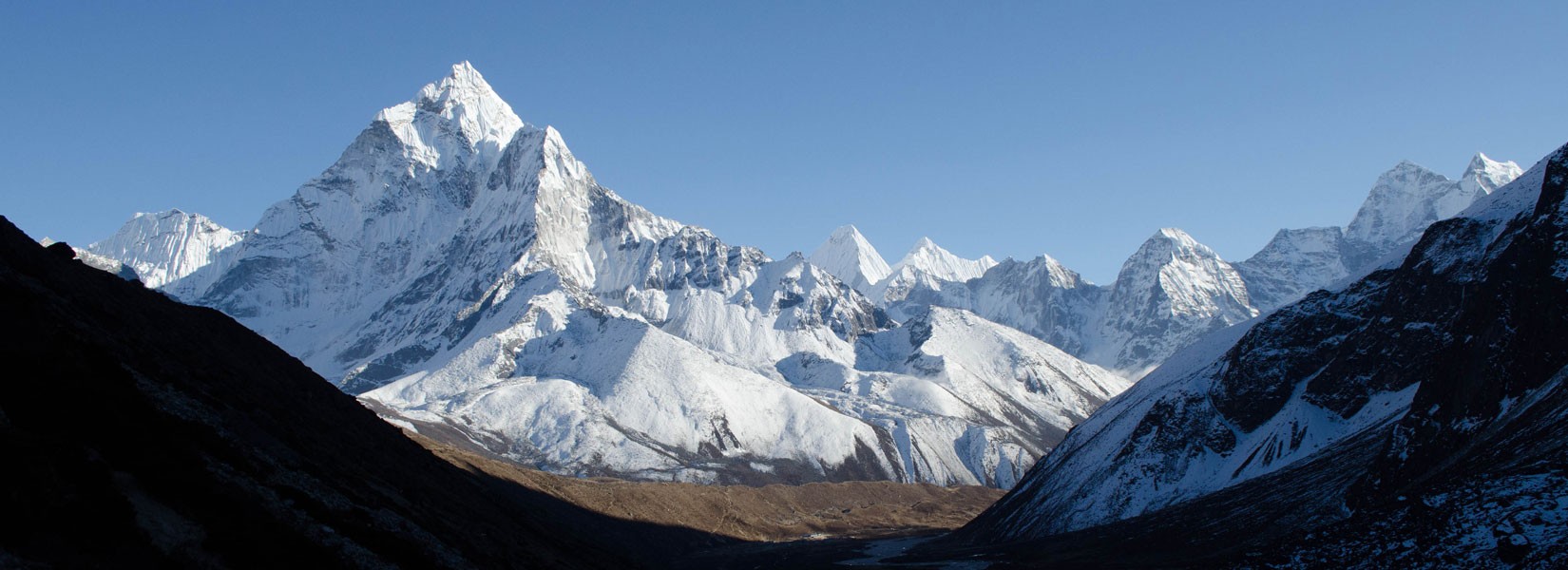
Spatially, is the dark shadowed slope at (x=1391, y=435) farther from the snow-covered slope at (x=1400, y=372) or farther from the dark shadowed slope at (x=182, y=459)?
the dark shadowed slope at (x=182, y=459)

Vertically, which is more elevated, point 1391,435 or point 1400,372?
point 1400,372

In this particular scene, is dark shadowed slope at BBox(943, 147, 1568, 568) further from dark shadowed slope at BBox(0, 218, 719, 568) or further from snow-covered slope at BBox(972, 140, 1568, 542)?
dark shadowed slope at BBox(0, 218, 719, 568)

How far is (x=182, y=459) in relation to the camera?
57.0 meters

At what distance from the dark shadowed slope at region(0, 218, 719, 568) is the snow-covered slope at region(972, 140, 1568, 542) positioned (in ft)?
270

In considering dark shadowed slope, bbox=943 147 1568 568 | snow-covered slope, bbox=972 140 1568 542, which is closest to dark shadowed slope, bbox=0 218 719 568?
dark shadowed slope, bbox=943 147 1568 568

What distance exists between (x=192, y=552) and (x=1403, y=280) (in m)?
179

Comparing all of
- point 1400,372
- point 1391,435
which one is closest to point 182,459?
point 1391,435

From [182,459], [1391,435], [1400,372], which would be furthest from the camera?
[1400,372]

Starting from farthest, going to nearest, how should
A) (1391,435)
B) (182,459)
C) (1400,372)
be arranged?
1. (1400,372)
2. (1391,435)
3. (182,459)

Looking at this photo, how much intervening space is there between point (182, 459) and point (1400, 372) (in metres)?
166

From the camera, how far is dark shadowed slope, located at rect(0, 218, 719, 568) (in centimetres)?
4544

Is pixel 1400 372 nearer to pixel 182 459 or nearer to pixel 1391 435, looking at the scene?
pixel 1391 435

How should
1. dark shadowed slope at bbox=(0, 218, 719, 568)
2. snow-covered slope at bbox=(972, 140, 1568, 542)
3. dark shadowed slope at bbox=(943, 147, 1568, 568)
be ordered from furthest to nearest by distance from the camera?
1. snow-covered slope at bbox=(972, 140, 1568, 542)
2. dark shadowed slope at bbox=(943, 147, 1568, 568)
3. dark shadowed slope at bbox=(0, 218, 719, 568)

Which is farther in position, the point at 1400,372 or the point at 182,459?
the point at 1400,372
